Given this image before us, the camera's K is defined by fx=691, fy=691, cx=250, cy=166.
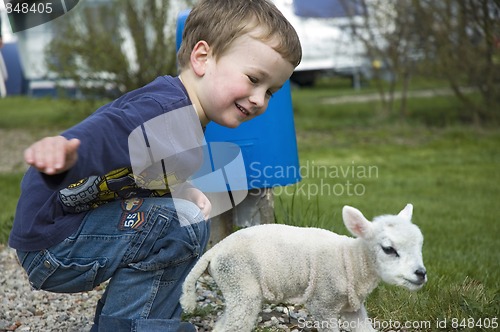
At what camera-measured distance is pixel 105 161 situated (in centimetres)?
182

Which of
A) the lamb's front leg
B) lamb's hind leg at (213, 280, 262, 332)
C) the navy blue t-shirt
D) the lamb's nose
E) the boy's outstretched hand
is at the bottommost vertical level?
the lamb's front leg

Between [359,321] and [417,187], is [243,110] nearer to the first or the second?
[359,321]

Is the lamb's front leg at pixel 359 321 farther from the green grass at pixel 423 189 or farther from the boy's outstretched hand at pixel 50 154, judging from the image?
the boy's outstretched hand at pixel 50 154

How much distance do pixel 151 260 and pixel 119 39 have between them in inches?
310

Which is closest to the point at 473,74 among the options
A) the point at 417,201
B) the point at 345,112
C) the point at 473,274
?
the point at 345,112

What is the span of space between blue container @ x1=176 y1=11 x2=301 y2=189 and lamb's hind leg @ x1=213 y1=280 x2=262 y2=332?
1022 millimetres

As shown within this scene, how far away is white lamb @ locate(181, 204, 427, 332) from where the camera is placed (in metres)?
2.27

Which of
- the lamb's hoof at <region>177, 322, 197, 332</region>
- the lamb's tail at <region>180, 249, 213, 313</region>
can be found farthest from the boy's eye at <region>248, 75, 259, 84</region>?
the lamb's hoof at <region>177, 322, 197, 332</region>

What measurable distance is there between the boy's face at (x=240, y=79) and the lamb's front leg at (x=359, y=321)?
0.79 m

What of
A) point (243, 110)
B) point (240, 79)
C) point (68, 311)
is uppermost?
point (240, 79)

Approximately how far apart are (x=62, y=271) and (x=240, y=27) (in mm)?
969

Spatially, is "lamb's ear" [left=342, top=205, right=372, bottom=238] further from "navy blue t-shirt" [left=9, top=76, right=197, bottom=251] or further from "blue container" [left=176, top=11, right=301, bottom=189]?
"blue container" [left=176, top=11, right=301, bottom=189]

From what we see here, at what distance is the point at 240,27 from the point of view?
2.27 metres

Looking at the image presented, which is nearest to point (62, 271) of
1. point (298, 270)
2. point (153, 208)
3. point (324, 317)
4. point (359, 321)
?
point (153, 208)
